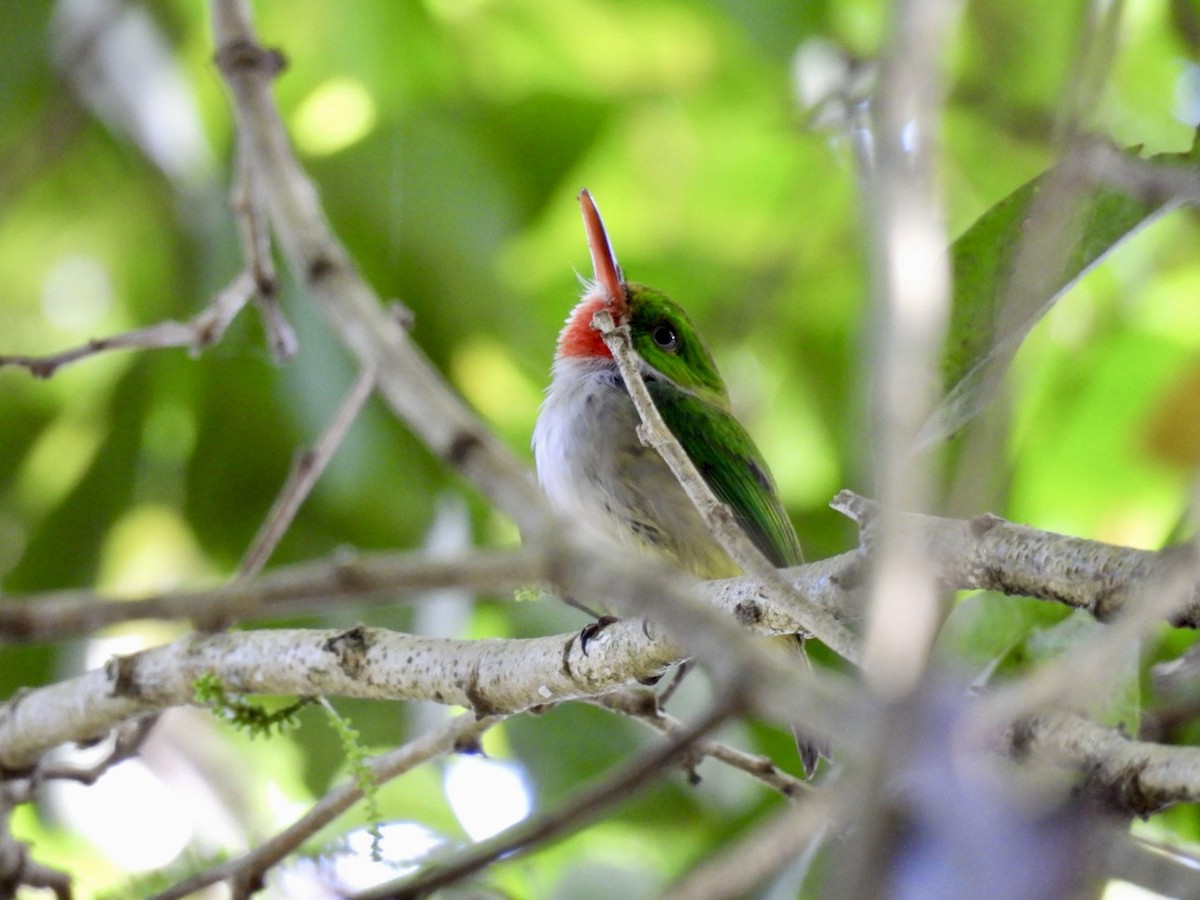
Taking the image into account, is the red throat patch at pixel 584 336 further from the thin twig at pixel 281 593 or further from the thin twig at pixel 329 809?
the thin twig at pixel 281 593

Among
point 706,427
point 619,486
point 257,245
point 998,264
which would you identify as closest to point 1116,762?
point 998,264

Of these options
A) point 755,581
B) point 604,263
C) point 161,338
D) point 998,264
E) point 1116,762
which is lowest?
point 1116,762

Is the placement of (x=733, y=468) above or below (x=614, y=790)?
above

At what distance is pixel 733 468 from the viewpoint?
11.4 feet

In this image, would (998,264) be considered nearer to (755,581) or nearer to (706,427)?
(755,581)

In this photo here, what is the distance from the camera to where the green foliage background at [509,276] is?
3.91 metres

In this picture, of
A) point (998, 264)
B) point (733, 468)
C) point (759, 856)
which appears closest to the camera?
point (759, 856)

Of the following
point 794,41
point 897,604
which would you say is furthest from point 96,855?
point 897,604

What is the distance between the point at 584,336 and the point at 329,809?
175cm

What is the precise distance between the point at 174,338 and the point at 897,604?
2155 mm

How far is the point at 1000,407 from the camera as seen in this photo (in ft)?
4.20

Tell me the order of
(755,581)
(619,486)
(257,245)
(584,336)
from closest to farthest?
1. (755,581)
2. (257,245)
3. (619,486)
4. (584,336)

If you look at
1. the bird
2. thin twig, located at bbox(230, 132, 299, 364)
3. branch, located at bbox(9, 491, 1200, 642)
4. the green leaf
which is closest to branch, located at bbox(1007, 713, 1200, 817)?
branch, located at bbox(9, 491, 1200, 642)

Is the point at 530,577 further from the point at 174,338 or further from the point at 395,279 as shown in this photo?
the point at 395,279
